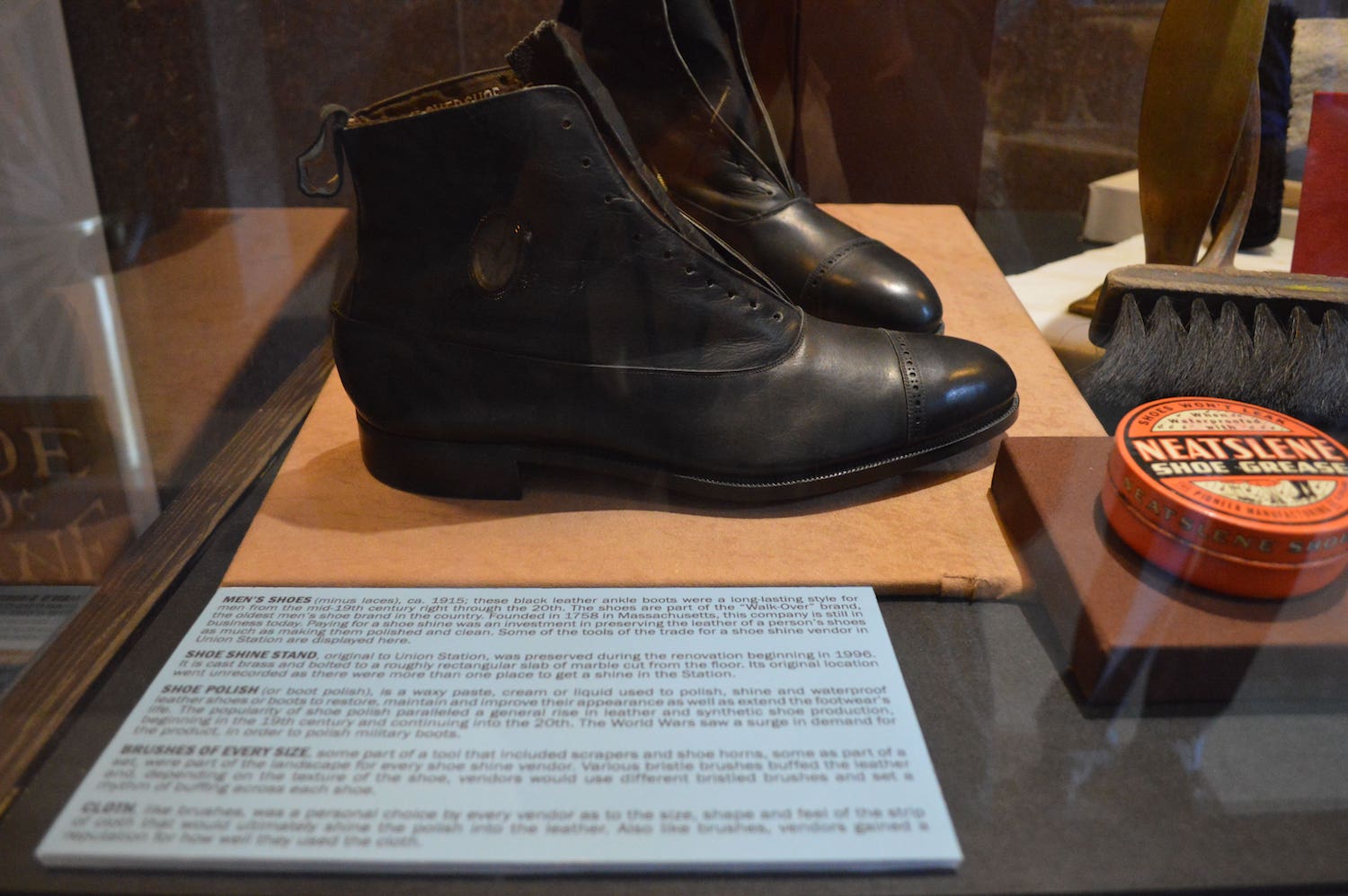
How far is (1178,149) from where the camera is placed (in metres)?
1.07

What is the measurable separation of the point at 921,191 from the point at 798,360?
0.88 meters

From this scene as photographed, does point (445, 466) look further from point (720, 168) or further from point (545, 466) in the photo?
point (720, 168)

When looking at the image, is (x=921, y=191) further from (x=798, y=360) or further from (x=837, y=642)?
(x=837, y=642)

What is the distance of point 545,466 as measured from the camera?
0.85 meters

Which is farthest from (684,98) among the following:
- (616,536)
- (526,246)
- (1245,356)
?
(1245,356)

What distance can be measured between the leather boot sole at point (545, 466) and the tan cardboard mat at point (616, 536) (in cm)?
1

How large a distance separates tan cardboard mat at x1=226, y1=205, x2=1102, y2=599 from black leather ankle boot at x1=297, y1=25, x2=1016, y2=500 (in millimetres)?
26

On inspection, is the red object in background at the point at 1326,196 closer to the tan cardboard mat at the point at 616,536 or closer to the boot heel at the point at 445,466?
the tan cardboard mat at the point at 616,536

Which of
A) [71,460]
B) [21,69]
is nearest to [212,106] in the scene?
[21,69]

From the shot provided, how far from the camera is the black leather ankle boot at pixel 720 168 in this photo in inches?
40.8

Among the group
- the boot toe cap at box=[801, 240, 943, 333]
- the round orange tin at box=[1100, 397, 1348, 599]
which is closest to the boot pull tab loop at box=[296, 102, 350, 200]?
the boot toe cap at box=[801, 240, 943, 333]

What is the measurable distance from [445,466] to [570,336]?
159 millimetres

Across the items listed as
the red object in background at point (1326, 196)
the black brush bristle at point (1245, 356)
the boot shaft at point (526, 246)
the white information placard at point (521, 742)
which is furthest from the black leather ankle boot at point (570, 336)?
the red object in background at point (1326, 196)

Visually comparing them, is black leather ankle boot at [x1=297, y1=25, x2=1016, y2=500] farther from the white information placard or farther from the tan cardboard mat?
the white information placard
